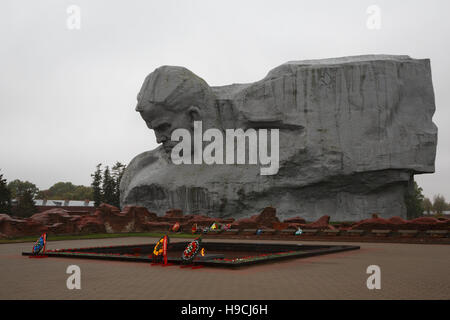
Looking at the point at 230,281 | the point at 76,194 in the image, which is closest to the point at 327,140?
the point at 230,281

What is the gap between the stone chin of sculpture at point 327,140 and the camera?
115 feet

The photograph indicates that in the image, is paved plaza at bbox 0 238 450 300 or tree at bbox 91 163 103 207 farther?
tree at bbox 91 163 103 207

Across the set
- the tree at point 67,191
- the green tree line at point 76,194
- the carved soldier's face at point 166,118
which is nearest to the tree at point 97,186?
the green tree line at point 76,194

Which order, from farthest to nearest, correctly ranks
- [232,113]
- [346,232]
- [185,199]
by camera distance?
[232,113] < [185,199] < [346,232]

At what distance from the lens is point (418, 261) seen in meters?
10.8

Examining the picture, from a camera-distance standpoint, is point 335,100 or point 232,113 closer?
point 335,100

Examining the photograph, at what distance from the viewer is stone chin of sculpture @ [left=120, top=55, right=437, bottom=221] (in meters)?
35.2

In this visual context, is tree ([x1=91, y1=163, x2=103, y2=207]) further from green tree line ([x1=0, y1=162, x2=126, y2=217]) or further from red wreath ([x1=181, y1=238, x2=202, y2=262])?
red wreath ([x1=181, y1=238, x2=202, y2=262])

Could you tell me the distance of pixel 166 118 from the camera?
132 feet

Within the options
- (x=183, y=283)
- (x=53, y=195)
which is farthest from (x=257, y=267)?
(x=53, y=195)

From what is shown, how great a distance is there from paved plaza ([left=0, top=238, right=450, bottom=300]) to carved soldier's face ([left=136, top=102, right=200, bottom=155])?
30.6 metres

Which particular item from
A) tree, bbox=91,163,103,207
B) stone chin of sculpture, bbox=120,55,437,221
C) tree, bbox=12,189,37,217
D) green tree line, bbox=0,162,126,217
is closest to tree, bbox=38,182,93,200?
green tree line, bbox=0,162,126,217

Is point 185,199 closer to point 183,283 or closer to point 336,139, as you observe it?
point 336,139
